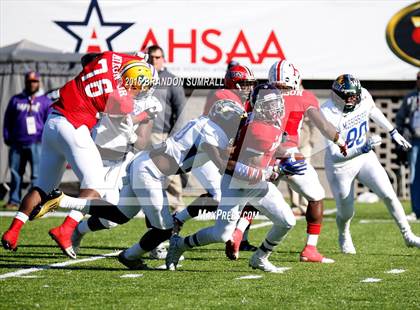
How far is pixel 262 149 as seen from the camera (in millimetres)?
8641

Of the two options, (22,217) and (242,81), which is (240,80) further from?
(22,217)

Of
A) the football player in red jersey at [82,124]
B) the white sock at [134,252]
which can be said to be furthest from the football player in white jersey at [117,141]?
the white sock at [134,252]

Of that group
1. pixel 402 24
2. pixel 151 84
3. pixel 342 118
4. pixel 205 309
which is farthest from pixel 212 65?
pixel 205 309

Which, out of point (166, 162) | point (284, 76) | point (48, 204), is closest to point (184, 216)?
point (166, 162)

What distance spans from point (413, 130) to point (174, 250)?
707 centimetres

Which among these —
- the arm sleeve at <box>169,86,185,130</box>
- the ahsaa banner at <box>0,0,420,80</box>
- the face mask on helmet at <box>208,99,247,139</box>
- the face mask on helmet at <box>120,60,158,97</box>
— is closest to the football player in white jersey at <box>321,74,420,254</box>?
the face mask on helmet at <box>208,99,247,139</box>

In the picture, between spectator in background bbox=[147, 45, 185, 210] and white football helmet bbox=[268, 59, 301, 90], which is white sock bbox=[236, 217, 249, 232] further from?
spectator in background bbox=[147, 45, 185, 210]

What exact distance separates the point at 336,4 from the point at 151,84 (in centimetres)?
1010

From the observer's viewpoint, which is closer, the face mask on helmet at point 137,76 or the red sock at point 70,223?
the face mask on helmet at point 137,76

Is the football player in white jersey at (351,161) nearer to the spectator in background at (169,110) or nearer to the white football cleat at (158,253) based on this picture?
the white football cleat at (158,253)

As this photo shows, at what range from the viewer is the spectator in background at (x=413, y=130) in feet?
49.3

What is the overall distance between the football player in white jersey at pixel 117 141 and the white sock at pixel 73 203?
2.47 ft

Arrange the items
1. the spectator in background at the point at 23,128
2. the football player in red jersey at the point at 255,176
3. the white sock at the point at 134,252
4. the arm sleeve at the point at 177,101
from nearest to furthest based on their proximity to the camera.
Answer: the football player in red jersey at the point at 255,176 → the white sock at the point at 134,252 → the arm sleeve at the point at 177,101 → the spectator in background at the point at 23,128

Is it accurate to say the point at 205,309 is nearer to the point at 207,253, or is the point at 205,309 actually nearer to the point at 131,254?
the point at 131,254
